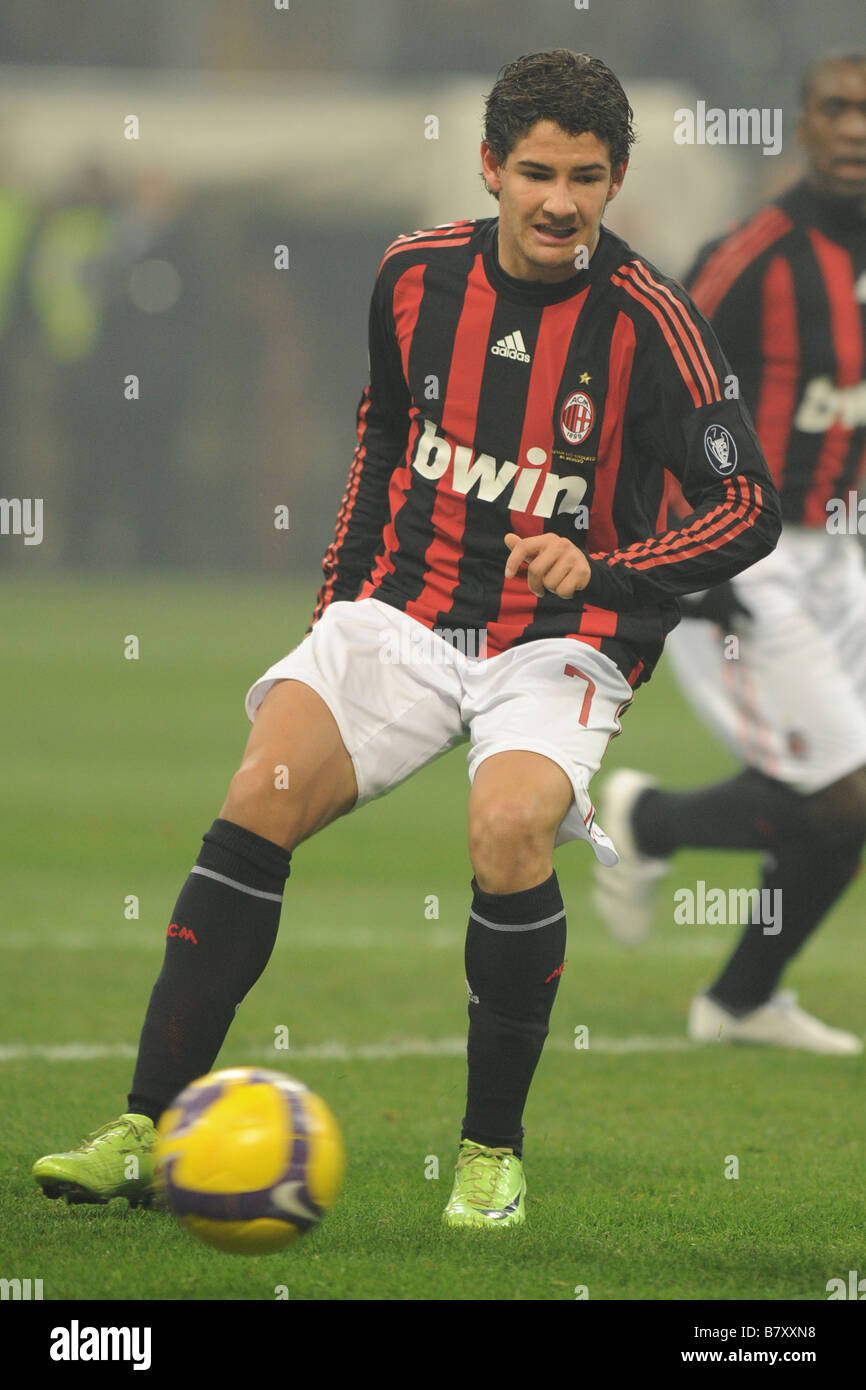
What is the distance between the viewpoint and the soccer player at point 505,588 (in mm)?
3545

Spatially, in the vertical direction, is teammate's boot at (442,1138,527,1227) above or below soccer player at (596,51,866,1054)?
below

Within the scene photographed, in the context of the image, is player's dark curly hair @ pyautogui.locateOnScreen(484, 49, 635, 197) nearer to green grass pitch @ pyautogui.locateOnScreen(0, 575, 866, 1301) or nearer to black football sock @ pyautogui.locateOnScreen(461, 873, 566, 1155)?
black football sock @ pyautogui.locateOnScreen(461, 873, 566, 1155)

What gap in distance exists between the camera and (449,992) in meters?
5.85

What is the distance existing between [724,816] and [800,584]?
0.63 meters

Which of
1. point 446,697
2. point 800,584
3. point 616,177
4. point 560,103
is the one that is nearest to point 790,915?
point 800,584

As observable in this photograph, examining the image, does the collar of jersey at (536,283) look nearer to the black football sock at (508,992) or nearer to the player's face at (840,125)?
the black football sock at (508,992)

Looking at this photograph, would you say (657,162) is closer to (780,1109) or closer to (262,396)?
(262,396)

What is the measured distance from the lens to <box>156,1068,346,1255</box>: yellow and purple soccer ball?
3100mm

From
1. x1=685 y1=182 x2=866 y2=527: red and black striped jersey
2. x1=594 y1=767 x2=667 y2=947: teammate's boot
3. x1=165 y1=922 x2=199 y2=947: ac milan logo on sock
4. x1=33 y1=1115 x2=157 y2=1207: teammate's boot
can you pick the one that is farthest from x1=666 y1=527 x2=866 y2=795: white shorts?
x1=33 y1=1115 x2=157 y2=1207: teammate's boot

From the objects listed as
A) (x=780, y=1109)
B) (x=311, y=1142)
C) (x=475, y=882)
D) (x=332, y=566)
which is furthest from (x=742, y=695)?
(x=311, y=1142)

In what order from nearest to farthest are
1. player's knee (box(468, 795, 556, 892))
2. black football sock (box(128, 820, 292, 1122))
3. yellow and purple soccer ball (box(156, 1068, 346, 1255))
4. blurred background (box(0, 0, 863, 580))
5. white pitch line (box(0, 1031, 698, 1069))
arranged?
1. yellow and purple soccer ball (box(156, 1068, 346, 1255))
2. player's knee (box(468, 795, 556, 892))
3. black football sock (box(128, 820, 292, 1122))
4. white pitch line (box(0, 1031, 698, 1069))
5. blurred background (box(0, 0, 863, 580))

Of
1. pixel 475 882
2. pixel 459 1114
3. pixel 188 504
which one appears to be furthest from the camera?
pixel 188 504

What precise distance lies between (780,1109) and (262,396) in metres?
16.8

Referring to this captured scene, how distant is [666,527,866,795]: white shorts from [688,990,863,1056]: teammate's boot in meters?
0.58
